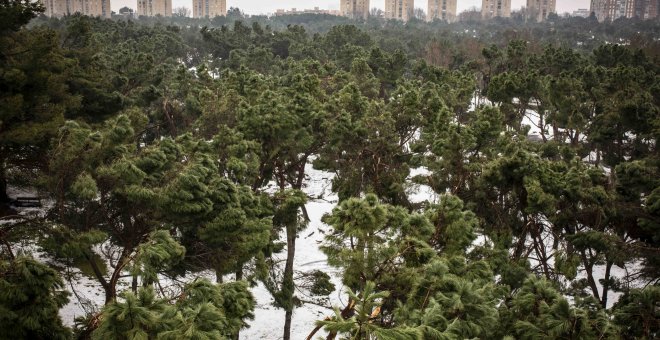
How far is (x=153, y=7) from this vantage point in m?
153

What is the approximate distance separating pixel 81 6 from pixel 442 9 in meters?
97.9

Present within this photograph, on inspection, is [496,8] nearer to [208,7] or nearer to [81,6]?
[208,7]

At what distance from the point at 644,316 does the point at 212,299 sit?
4994 mm

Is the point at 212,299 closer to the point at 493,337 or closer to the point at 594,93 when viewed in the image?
the point at 493,337

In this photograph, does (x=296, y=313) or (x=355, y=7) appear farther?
(x=355, y=7)

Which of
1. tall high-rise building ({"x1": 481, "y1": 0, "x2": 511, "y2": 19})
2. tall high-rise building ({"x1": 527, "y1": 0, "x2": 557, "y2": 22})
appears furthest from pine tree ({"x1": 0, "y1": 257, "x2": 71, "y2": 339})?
tall high-rise building ({"x1": 527, "y1": 0, "x2": 557, "y2": 22})

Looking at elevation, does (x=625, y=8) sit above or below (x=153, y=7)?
above

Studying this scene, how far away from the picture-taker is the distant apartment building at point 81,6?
129 m

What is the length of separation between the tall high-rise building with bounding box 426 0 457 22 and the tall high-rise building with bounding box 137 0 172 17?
251 ft

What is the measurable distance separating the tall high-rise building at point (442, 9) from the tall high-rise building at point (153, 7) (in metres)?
76.5


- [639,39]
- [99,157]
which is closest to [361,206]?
[99,157]

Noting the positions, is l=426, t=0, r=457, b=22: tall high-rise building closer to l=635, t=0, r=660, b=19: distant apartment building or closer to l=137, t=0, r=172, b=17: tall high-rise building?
l=635, t=0, r=660, b=19: distant apartment building

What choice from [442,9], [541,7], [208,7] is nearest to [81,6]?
[208,7]

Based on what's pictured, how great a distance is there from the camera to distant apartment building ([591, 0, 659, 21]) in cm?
13912
